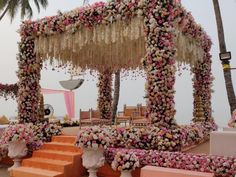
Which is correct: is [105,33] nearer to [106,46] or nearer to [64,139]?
[106,46]

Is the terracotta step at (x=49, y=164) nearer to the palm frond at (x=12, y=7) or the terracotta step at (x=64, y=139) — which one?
the terracotta step at (x=64, y=139)

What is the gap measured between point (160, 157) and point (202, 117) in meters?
4.47

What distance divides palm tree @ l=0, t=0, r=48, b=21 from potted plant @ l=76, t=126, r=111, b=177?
15169 mm

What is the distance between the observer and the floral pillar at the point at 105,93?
40.4ft

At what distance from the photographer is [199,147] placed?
8086mm

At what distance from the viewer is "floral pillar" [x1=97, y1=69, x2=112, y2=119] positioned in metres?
12.3

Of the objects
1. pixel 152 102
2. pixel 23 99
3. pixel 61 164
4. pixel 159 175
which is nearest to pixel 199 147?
pixel 152 102

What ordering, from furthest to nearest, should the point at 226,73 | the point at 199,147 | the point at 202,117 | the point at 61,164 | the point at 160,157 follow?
1. the point at 226,73
2. the point at 202,117
3. the point at 199,147
4. the point at 61,164
5. the point at 160,157

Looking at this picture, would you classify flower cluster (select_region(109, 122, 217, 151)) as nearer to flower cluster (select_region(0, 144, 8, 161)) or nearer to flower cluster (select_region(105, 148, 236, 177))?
flower cluster (select_region(105, 148, 236, 177))

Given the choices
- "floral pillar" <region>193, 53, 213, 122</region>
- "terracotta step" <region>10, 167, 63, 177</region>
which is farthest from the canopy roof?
"terracotta step" <region>10, 167, 63, 177</region>

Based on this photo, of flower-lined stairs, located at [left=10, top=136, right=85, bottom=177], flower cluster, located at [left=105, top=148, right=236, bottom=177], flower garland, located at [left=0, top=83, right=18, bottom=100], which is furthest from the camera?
flower garland, located at [left=0, top=83, right=18, bottom=100]

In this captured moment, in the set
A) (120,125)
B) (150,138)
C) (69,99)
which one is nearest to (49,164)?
(120,125)

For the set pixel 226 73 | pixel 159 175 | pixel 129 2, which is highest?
pixel 129 2

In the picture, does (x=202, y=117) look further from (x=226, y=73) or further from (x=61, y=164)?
(x=61, y=164)
